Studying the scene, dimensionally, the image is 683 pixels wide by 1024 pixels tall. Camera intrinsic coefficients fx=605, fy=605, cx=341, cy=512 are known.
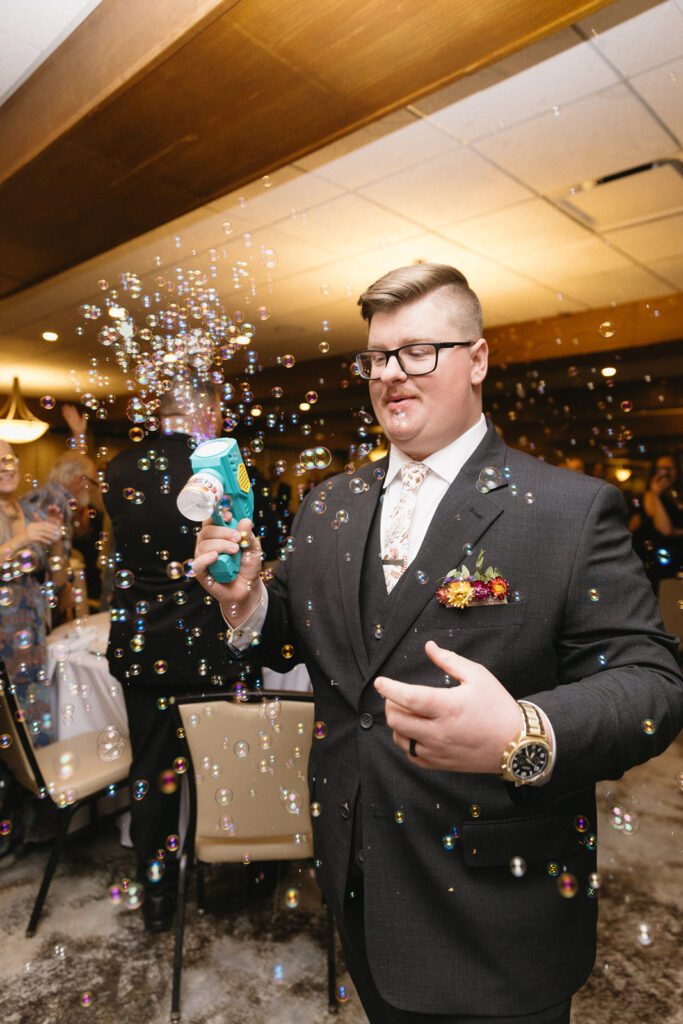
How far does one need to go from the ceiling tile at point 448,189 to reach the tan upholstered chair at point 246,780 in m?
2.52

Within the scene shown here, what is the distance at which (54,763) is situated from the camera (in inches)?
96.3

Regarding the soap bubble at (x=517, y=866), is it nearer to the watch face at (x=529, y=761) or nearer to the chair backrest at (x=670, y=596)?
the watch face at (x=529, y=761)

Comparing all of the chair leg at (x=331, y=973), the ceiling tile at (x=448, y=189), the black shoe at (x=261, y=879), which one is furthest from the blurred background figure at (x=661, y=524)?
the chair leg at (x=331, y=973)

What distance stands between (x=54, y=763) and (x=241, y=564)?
6.18ft

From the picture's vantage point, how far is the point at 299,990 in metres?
1.98

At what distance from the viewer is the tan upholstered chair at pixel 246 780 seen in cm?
187

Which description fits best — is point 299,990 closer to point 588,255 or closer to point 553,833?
point 553,833

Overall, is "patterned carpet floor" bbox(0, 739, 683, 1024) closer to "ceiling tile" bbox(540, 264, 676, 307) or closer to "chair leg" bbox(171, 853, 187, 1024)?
"chair leg" bbox(171, 853, 187, 1024)

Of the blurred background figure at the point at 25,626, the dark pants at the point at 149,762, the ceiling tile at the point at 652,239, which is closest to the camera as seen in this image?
the dark pants at the point at 149,762

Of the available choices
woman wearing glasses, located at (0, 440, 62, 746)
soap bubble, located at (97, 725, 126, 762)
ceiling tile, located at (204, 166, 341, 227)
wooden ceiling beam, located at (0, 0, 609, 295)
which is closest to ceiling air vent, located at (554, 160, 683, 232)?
ceiling tile, located at (204, 166, 341, 227)

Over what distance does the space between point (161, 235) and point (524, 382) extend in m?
4.10

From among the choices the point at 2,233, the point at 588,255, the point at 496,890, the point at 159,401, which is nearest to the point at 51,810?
the point at 159,401

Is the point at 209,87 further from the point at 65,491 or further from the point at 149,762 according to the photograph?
the point at 149,762

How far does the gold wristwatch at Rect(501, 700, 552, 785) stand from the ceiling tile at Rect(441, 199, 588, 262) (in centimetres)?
321
